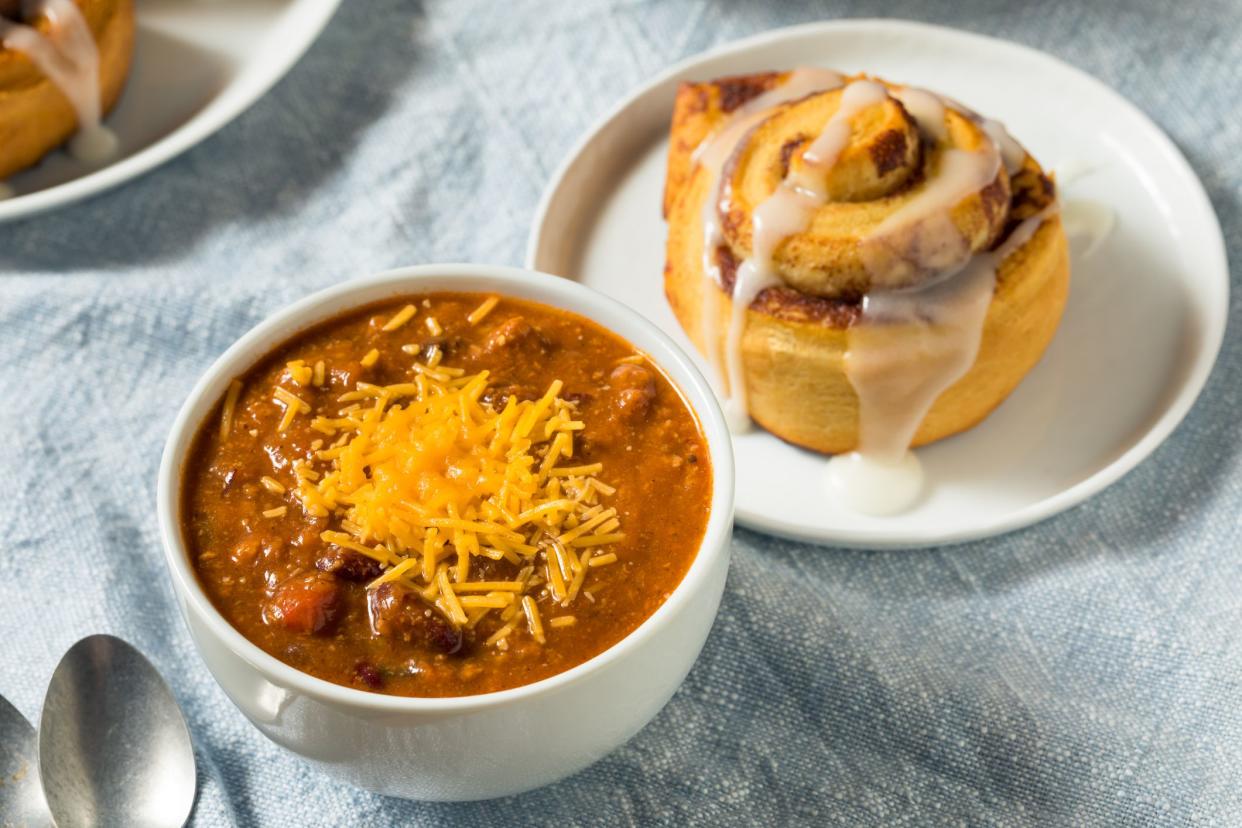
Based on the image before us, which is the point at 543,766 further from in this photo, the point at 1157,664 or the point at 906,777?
the point at 1157,664

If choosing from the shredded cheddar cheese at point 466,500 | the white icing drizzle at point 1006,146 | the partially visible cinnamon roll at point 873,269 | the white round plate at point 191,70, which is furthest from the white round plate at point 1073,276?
the white round plate at point 191,70

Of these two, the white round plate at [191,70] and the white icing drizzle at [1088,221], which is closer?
the white icing drizzle at [1088,221]

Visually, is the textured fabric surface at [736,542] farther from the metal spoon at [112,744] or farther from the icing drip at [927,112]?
the icing drip at [927,112]

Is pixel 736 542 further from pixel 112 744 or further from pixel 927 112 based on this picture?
pixel 112 744

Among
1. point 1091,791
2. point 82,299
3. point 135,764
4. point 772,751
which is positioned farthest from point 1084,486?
point 82,299

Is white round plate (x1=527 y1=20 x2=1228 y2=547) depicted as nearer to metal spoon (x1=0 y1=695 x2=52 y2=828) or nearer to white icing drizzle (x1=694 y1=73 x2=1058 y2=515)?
white icing drizzle (x1=694 y1=73 x2=1058 y2=515)

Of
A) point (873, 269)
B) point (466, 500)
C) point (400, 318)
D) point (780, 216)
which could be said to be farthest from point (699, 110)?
point (466, 500)
